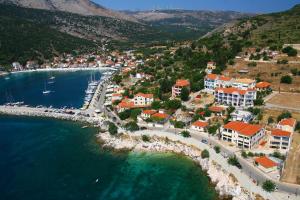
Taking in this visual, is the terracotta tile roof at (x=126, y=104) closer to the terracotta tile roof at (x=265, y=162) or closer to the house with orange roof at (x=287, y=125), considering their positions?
the house with orange roof at (x=287, y=125)

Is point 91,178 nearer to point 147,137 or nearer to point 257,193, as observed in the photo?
point 147,137

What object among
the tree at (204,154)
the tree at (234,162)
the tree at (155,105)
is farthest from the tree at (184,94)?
the tree at (234,162)

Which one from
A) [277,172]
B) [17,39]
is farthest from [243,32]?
[17,39]

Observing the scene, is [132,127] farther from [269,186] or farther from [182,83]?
[269,186]

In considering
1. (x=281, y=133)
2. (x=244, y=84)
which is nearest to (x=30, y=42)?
(x=244, y=84)

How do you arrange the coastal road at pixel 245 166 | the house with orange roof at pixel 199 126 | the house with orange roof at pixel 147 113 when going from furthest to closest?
the house with orange roof at pixel 147 113 → the house with orange roof at pixel 199 126 → the coastal road at pixel 245 166

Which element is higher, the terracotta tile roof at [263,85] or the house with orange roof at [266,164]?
the terracotta tile roof at [263,85]

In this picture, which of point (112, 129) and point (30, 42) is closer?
point (112, 129)
